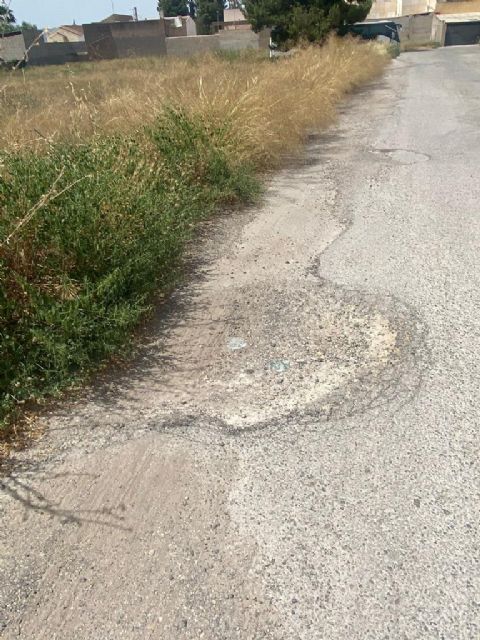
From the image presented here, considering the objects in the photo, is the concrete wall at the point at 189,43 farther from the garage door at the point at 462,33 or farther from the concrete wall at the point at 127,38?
the garage door at the point at 462,33

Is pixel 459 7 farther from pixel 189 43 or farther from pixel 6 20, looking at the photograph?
pixel 6 20

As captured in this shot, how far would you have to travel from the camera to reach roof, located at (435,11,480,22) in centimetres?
5506

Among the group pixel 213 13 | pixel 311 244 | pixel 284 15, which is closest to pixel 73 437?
pixel 311 244

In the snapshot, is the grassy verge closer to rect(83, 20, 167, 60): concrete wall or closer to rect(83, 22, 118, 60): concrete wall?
rect(83, 22, 118, 60): concrete wall

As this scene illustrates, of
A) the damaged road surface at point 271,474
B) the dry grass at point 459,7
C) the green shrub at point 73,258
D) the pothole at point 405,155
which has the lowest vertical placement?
the damaged road surface at point 271,474

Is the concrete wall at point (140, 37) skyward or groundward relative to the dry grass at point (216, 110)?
skyward

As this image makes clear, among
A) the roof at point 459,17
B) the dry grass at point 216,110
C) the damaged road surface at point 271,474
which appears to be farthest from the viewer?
the roof at point 459,17

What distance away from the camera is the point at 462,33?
55281mm

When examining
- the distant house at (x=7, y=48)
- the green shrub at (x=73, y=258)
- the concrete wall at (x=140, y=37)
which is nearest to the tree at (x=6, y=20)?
the distant house at (x=7, y=48)

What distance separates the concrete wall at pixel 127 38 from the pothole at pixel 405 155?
43543 millimetres

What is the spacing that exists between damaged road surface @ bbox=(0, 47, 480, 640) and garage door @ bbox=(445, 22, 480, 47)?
63.2 metres

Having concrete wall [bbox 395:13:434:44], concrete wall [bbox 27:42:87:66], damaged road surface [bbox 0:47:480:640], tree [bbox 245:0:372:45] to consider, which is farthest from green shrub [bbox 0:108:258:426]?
concrete wall [bbox 395:13:434:44]

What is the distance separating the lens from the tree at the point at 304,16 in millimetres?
20438

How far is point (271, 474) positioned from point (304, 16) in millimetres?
22780
